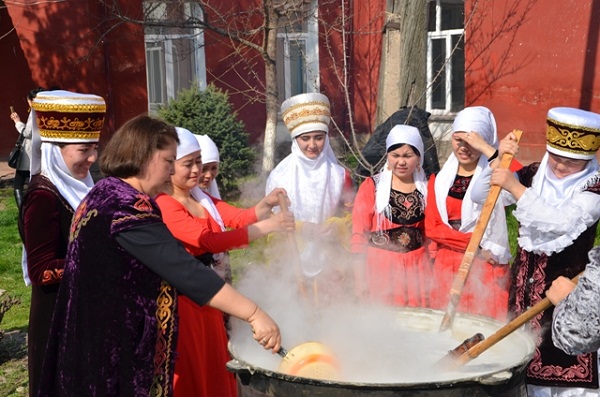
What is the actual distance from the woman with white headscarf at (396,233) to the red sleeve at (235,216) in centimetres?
75

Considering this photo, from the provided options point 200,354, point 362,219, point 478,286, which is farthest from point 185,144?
point 478,286

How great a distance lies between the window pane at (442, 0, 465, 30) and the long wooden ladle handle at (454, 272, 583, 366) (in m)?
10.3

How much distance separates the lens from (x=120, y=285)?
9.57 ft

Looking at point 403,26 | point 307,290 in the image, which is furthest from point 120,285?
point 403,26

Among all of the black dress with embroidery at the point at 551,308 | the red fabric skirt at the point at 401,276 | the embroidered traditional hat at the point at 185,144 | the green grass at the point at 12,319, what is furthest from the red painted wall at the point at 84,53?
the black dress with embroidery at the point at 551,308

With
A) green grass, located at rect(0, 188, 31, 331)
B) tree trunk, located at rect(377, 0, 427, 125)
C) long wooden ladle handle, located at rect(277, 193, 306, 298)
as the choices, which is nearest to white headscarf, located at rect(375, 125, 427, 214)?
long wooden ladle handle, located at rect(277, 193, 306, 298)

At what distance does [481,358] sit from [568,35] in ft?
25.5

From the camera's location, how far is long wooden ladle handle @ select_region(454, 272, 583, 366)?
2.83 m

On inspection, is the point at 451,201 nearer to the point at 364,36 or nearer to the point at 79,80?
the point at 364,36

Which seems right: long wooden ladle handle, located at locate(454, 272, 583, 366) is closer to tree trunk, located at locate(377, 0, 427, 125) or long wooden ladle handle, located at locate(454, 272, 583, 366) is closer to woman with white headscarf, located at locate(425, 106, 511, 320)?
woman with white headscarf, located at locate(425, 106, 511, 320)

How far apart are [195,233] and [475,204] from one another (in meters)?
1.70

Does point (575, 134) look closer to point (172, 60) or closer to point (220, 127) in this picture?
point (220, 127)

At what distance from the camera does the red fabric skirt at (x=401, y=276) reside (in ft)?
15.2

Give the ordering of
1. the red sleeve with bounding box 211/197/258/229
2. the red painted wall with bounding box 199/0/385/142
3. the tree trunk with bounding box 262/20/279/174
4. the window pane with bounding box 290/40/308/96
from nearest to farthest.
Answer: the red sleeve with bounding box 211/197/258/229 → the tree trunk with bounding box 262/20/279/174 → the red painted wall with bounding box 199/0/385/142 → the window pane with bounding box 290/40/308/96
